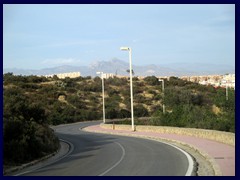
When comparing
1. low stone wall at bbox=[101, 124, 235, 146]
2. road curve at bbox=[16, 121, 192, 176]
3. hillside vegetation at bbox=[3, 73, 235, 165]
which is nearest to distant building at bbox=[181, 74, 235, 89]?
hillside vegetation at bbox=[3, 73, 235, 165]

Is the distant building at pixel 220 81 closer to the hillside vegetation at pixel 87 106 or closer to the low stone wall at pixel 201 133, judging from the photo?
the hillside vegetation at pixel 87 106

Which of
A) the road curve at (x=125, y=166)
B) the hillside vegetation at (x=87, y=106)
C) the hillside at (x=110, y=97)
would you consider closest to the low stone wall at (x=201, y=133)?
the hillside vegetation at (x=87, y=106)

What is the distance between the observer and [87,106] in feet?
288

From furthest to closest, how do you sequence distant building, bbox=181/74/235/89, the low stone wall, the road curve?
1. distant building, bbox=181/74/235/89
2. the low stone wall
3. the road curve

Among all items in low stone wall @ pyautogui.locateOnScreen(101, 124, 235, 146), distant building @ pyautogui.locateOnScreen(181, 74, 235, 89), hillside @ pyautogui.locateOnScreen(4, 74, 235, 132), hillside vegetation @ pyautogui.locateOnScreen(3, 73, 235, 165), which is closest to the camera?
hillside vegetation @ pyautogui.locateOnScreen(3, 73, 235, 165)

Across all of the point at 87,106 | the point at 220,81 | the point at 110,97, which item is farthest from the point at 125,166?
the point at 220,81

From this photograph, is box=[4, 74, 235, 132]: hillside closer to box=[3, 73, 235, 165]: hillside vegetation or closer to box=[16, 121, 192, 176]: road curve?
box=[3, 73, 235, 165]: hillside vegetation

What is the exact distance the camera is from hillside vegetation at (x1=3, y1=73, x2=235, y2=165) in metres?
20.7

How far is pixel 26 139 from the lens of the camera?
19766 millimetres

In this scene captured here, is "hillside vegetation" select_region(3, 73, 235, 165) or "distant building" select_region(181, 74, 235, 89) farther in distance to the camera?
"distant building" select_region(181, 74, 235, 89)

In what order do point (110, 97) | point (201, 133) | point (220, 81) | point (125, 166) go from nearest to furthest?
1. point (125, 166)
2. point (201, 133)
3. point (110, 97)
4. point (220, 81)

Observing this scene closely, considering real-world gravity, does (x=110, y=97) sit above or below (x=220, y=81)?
below

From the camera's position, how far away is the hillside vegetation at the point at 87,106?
814 inches

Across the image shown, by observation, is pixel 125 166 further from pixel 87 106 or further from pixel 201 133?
pixel 87 106
